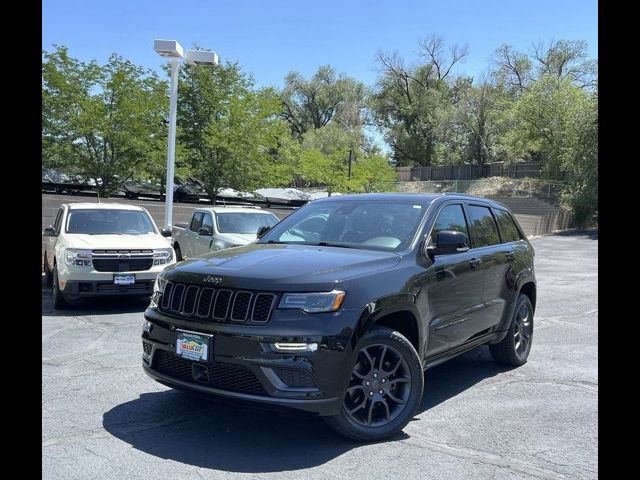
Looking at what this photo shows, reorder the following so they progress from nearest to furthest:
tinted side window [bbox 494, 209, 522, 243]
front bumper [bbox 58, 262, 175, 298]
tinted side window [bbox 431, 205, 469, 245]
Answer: tinted side window [bbox 431, 205, 469, 245]
tinted side window [bbox 494, 209, 522, 243]
front bumper [bbox 58, 262, 175, 298]

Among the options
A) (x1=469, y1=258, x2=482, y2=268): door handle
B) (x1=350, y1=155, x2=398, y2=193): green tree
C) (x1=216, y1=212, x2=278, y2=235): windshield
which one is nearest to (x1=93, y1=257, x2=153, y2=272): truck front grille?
(x1=216, y1=212, x2=278, y2=235): windshield

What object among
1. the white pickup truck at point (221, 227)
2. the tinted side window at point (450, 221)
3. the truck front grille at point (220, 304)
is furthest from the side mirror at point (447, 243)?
the white pickup truck at point (221, 227)

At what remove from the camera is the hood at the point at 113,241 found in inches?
375

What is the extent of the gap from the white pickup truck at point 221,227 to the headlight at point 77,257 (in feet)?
10.3

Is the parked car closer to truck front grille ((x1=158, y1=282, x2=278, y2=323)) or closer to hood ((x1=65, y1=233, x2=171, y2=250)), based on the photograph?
hood ((x1=65, y1=233, x2=171, y2=250))

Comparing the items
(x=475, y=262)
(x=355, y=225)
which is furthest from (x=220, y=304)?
(x=475, y=262)

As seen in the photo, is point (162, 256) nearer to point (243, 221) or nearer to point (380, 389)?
point (243, 221)

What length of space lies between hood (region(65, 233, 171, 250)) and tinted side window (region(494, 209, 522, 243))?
560 cm

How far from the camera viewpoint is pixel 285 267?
170 inches

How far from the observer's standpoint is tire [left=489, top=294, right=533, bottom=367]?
6.44 meters

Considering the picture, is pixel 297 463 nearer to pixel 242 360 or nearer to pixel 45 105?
pixel 242 360
